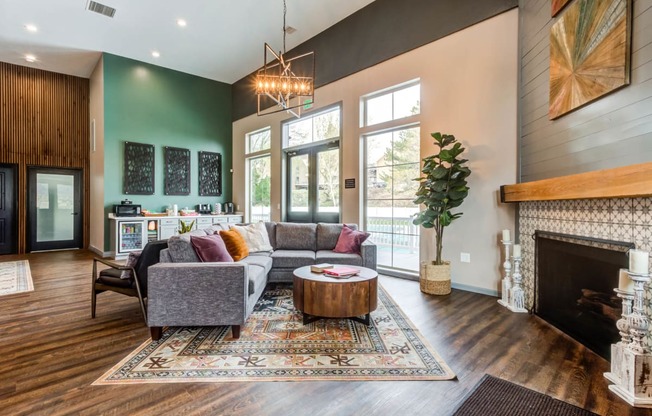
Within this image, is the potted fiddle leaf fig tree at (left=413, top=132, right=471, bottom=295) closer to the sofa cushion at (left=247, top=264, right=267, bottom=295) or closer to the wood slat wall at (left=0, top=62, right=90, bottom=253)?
the sofa cushion at (left=247, top=264, right=267, bottom=295)

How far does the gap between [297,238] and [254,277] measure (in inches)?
67.9

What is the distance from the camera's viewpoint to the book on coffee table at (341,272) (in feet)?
9.86

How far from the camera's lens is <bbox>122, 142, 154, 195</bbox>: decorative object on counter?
6.99 m

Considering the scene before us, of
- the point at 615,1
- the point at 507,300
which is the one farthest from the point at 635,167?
the point at 507,300

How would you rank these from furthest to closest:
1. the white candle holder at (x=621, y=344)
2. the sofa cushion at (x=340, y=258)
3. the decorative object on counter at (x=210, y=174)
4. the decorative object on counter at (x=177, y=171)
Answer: the decorative object on counter at (x=210, y=174)
the decorative object on counter at (x=177, y=171)
the sofa cushion at (x=340, y=258)
the white candle holder at (x=621, y=344)

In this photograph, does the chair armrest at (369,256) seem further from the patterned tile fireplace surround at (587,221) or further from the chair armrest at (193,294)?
the chair armrest at (193,294)

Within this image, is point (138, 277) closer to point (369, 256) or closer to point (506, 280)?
point (369, 256)

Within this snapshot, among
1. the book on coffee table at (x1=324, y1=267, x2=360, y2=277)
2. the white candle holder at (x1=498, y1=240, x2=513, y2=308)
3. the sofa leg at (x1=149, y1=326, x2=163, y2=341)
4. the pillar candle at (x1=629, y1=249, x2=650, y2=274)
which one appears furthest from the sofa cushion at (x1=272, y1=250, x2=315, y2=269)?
the pillar candle at (x1=629, y1=249, x2=650, y2=274)

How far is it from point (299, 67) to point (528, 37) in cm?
422

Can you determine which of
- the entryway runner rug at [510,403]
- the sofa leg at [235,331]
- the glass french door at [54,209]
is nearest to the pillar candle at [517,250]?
the entryway runner rug at [510,403]

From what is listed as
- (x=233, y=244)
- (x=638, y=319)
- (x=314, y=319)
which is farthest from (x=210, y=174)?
(x=638, y=319)

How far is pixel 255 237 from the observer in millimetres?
4406

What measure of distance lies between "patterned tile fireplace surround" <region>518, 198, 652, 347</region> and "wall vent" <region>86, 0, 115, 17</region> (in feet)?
23.0

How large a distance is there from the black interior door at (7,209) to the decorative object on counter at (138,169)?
2747 millimetres
